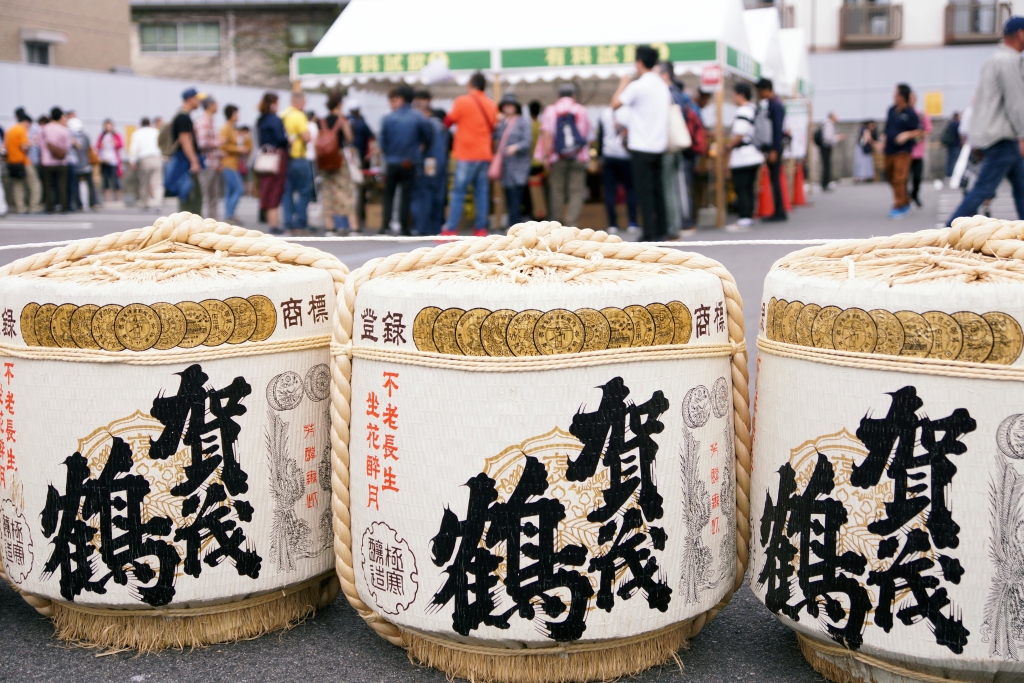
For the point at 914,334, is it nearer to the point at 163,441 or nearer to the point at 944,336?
the point at 944,336

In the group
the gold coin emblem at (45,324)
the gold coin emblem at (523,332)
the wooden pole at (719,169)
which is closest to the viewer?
the gold coin emblem at (523,332)

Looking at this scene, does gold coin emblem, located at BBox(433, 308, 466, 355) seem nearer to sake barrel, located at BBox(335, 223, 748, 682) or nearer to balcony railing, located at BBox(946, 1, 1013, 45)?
sake barrel, located at BBox(335, 223, 748, 682)

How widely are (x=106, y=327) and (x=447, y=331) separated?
643mm

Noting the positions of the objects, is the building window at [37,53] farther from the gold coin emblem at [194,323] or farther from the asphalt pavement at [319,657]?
the gold coin emblem at [194,323]

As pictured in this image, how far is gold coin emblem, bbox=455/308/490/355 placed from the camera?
1726 millimetres

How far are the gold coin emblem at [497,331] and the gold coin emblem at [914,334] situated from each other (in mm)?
627

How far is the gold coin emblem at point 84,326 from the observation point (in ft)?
6.19

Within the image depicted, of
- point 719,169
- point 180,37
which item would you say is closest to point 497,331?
point 719,169

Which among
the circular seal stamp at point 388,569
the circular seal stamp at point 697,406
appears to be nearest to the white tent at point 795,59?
the circular seal stamp at point 697,406

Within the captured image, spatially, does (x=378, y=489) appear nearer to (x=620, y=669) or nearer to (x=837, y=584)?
(x=620, y=669)

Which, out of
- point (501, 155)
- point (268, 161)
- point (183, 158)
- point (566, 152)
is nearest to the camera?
point (501, 155)

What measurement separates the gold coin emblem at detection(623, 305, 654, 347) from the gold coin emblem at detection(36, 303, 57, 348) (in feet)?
3.49

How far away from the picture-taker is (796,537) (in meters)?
1.80

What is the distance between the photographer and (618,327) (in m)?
1.74
